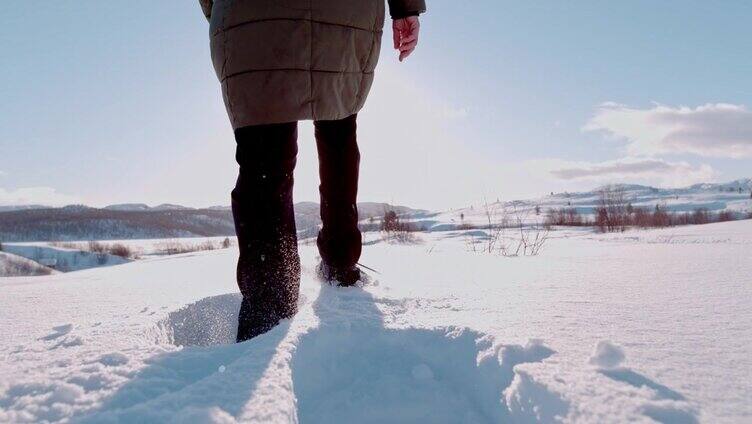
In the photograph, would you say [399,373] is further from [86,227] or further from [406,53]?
[86,227]

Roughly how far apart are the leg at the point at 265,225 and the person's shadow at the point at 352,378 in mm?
140

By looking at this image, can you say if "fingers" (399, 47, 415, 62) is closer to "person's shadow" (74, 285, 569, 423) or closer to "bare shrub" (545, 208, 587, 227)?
"person's shadow" (74, 285, 569, 423)

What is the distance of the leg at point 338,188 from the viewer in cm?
160

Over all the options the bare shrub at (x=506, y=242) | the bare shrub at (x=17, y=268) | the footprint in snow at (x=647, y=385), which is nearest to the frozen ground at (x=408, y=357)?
the footprint in snow at (x=647, y=385)

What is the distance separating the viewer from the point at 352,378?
2.82 feet

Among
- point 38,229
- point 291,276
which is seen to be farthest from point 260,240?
point 38,229

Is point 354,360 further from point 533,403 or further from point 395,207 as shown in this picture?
point 395,207

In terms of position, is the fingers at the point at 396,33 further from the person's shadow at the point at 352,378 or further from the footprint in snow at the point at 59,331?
the footprint in snow at the point at 59,331

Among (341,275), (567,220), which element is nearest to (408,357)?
(341,275)

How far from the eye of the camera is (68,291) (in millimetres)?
1633

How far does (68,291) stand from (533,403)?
172 cm

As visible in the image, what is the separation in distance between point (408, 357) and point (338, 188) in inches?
34.0

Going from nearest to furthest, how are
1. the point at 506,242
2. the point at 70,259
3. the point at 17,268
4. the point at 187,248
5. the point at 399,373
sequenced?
the point at 399,373 → the point at 506,242 → the point at 17,268 → the point at 70,259 → the point at 187,248

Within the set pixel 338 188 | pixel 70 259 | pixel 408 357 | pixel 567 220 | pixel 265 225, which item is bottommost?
pixel 70 259
